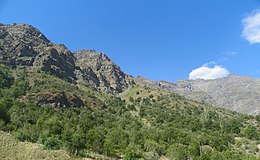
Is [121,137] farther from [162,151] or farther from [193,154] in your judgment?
[193,154]

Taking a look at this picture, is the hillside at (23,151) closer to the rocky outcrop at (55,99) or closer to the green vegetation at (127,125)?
the green vegetation at (127,125)

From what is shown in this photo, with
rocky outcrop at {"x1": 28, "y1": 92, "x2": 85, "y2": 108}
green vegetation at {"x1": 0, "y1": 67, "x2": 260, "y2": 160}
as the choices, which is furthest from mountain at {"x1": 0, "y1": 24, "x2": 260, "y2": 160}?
rocky outcrop at {"x1": 28, "y1": 92, "x2": 85, "y2": 108}

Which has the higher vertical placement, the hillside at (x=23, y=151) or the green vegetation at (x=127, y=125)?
the green vegetation at (x=127, y=125)

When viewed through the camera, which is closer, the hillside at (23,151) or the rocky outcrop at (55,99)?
the hillside at (23,151)

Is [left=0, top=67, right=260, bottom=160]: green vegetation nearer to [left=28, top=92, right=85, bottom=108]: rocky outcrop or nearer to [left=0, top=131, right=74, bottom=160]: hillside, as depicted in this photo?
[left=28, top=92, right=85, bottom=108]: rocky outcrop

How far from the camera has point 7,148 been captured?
5641 cm

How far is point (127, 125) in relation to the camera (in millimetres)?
121062

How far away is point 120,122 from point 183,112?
3726cm

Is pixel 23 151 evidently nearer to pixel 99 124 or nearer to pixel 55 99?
pixel 99 124

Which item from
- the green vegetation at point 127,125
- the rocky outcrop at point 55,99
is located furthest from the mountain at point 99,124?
the rocky outcrop at point 55,99

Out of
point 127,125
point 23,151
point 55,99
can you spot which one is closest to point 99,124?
point 127,125

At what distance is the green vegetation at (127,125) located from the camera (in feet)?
244

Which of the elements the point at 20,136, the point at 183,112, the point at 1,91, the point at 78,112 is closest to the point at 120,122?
the point at 78,112

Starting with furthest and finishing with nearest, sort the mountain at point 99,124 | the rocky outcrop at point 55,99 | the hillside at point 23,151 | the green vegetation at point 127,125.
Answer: the rocky outcrop at point 55,99 → the green vegetation at point 127,125 → the mountain at point 99,124 → the hillside at point 23,151
